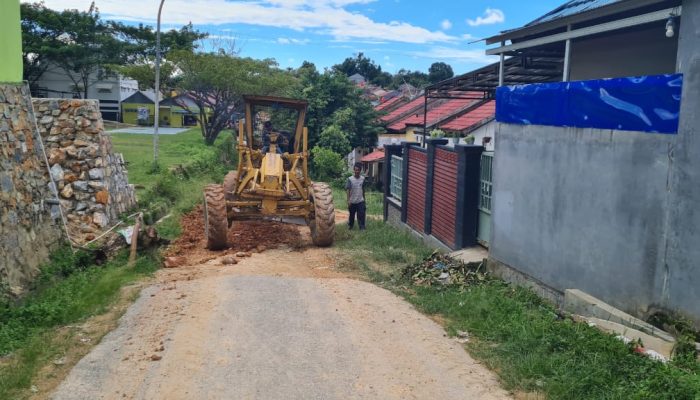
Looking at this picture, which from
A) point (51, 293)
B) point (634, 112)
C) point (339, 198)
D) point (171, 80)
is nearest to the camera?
point (634, 112)

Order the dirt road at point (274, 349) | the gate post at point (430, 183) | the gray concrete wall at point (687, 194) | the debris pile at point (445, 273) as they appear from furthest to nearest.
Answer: the gate post at point (430, 183) < the debris pile at point (445, 273) < the gray concrete wall at point (687, 194) < the dirt road at point (274, 349)

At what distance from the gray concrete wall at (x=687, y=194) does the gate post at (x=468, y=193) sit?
4.74 m

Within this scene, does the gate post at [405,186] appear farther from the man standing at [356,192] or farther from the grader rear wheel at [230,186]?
the grader rear wheel at [230,186]

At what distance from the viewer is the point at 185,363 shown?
6.08m

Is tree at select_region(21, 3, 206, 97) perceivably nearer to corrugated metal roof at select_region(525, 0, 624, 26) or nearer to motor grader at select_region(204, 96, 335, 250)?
motor grader at select_region(204, 96, 335, 250)

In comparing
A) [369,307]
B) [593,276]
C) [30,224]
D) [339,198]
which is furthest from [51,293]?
[339,198]

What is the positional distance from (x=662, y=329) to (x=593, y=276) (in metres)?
1.22

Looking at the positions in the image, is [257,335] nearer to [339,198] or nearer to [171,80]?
[339,198]

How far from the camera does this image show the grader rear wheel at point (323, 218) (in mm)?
12344

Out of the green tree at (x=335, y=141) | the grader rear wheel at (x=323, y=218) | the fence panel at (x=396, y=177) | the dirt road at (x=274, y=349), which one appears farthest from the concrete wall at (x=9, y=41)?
the green tree at (x=335, y=141)

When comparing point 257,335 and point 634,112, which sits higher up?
point 634,112

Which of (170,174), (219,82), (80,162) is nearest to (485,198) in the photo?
(80,162)

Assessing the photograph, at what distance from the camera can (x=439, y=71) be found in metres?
97.9

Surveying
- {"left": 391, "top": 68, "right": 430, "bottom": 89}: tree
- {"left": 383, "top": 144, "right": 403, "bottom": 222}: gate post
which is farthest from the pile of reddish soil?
{"left": 391, "top": 68, "right": 430, "bottom": 89}: tree
